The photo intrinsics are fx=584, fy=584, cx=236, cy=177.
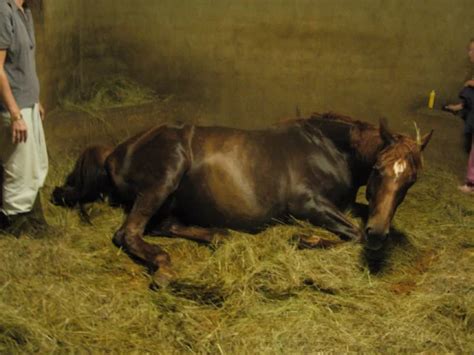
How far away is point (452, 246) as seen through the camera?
4492 mm

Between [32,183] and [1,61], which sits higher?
[1,61]

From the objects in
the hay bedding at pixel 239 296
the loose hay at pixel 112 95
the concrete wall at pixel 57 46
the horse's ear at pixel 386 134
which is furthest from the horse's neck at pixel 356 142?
the concrete wall at pixel 57 46

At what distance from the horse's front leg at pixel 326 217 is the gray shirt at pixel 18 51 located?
206 cm

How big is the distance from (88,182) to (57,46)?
4.75 feet

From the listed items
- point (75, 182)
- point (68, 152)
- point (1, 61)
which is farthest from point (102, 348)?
point (68, 152)

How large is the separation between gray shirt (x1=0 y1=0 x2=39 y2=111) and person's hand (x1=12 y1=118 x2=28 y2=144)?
15 cm

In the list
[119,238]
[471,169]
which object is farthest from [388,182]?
[471,169]

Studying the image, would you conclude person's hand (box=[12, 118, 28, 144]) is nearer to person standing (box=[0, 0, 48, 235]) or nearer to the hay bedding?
person standing (box=[0, 0, 48, 235])

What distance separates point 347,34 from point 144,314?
3774 millimetres

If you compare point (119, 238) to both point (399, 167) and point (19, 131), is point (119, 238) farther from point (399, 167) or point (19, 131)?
point (399, 167)

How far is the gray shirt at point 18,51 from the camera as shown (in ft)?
10.8

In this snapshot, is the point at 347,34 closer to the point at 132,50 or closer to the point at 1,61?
the point at 132,50

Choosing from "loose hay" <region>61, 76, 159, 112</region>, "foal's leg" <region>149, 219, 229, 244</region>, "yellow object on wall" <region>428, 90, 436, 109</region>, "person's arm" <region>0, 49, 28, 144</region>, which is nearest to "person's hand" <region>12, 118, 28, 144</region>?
"person's arm" <region>0, 49, 28, 144</region>

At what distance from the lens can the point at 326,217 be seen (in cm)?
441
